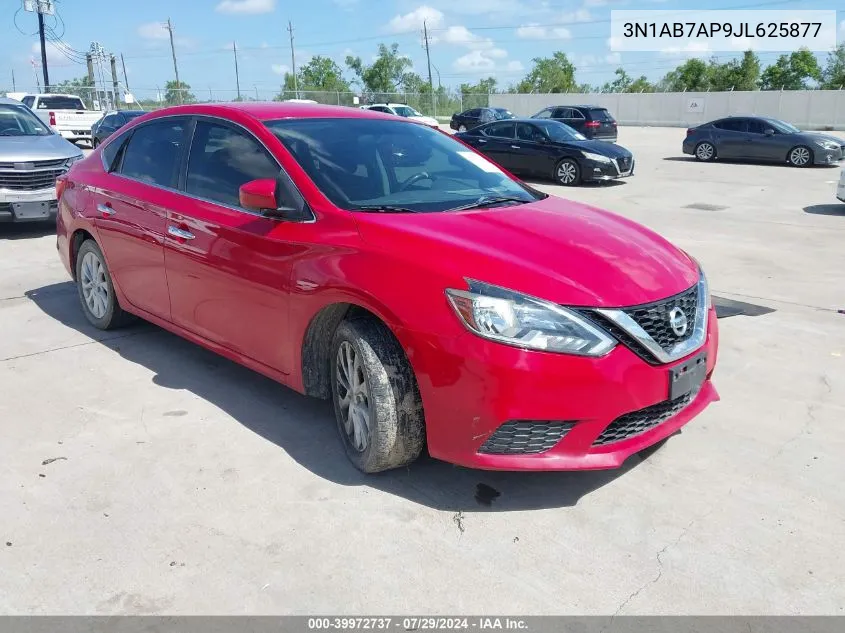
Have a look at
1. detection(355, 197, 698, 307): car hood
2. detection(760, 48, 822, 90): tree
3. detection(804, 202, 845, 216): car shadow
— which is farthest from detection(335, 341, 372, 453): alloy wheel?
detection(760, 48, 822, 90): tree

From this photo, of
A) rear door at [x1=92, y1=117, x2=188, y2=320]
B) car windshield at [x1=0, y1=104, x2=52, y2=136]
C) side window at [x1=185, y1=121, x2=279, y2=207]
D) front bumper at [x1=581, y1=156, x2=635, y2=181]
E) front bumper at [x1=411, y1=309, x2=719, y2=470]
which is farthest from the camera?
front bumper at [x1=581, y1=156, x2=635, y2=181]

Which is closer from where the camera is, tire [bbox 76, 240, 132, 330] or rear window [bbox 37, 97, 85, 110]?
tire [bbox 76, 240, 132, 330]

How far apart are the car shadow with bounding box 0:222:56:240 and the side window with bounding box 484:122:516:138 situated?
1062 cm

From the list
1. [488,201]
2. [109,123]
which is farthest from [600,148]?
[109,123]

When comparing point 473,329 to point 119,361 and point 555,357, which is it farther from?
point 119,361

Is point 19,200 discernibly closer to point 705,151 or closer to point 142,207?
point 142,207

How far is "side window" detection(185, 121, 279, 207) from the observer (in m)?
4.18

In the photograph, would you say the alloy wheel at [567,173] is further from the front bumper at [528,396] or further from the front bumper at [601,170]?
the front bumper at [528,396]

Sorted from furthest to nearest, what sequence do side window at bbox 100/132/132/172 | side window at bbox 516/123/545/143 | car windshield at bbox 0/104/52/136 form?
side window at bbox 516/123/545/143 → car windshield at bbox 0/104/52/136 → side window at bbox 100/132/132/172

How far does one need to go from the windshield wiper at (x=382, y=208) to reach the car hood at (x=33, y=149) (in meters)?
7.60

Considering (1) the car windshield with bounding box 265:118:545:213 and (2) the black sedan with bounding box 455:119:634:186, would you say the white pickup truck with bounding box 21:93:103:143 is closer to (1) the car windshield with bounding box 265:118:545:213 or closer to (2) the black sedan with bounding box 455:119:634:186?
(2) the black sedan with bounding box 455:119:634:186

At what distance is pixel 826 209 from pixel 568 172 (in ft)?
18.2

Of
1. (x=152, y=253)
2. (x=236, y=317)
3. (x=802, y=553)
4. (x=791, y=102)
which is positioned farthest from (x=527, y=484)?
(x=791, y=102)

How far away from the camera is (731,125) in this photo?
2159 cm
